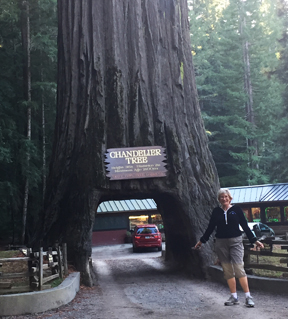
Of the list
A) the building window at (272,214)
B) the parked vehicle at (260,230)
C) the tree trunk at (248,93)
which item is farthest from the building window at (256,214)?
the tree trunk at (248,93)

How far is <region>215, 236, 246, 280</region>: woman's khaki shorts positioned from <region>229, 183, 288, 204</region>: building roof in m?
21.3

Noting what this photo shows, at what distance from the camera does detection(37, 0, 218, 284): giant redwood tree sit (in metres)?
12.4

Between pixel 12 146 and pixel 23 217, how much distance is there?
3668 millimetres

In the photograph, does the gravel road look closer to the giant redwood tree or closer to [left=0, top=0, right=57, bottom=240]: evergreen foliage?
the giant redwood tree

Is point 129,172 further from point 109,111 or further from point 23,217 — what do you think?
point 23,217

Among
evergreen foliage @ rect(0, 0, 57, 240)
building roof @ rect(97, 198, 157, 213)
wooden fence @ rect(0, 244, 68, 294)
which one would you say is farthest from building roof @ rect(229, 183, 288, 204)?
wooden fence @ rect(0, 244, 68, 294)

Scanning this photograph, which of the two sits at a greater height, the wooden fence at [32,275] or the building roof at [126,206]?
the building roof at [126,206]

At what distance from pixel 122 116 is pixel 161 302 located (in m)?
5.94

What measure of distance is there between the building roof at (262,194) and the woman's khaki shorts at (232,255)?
2129 cm

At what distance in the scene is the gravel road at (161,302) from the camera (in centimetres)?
718

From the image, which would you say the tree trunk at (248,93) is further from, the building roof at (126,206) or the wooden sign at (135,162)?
the wooden sign at (135,162)

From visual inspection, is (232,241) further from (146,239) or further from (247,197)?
(247,197)

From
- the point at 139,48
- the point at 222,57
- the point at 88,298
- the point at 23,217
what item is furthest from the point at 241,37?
the point at 88,298

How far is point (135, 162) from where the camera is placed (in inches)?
497
